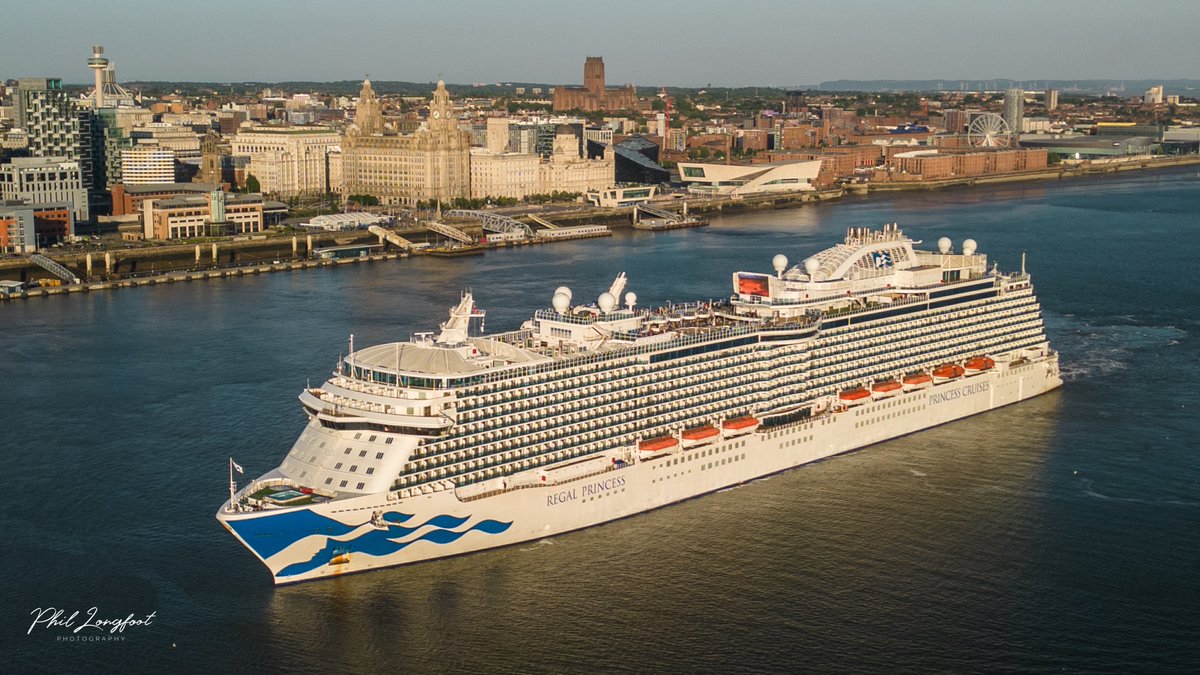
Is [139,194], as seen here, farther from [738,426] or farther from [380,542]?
[380,542]

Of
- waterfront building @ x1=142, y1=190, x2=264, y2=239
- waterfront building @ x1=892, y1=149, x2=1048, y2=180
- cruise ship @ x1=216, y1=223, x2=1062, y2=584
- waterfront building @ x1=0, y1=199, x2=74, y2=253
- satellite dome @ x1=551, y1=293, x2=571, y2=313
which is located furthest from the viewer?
waterfront building @ x1=892, y1=149, x2=1048, y2=180

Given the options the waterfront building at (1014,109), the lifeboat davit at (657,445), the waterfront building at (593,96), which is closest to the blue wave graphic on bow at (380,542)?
the lifeboat davit at (657,445)

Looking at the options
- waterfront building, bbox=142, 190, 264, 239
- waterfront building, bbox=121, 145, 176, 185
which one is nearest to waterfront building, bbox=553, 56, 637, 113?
waterfront building, bbox=121, 145, 176, 185

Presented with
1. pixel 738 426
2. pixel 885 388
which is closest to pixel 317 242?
pixel 885 388

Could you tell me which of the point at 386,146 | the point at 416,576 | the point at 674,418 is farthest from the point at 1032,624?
the point at 386,146

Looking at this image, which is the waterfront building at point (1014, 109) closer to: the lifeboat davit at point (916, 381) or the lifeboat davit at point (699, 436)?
the lifeboat davit at point (916, 381)

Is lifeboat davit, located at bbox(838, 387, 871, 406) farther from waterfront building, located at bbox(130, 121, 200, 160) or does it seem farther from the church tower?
the church tower
